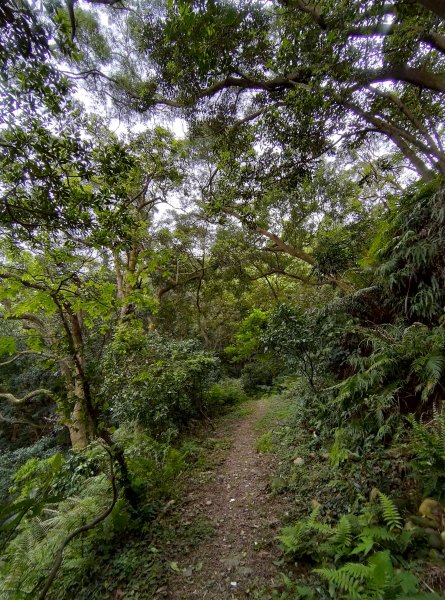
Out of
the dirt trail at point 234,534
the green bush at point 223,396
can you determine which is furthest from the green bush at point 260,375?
the dirt trail at point 234,534

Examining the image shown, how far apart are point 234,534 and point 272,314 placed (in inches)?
130

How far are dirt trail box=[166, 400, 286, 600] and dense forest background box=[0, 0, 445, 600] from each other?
25 centimetres

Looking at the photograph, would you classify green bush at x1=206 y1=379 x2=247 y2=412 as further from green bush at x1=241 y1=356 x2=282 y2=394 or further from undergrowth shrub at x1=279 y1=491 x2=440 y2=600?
undergrowth shrub at x1=279 y1=491 x2=440 y2=600

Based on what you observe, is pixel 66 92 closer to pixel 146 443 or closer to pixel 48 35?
pixel 48 35

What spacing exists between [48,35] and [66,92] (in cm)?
48

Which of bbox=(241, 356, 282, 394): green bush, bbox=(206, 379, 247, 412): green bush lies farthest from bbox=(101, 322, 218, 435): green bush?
bbox=(241, 356, 282, 394): green bush

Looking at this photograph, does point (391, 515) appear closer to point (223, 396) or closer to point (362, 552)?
point (362, 552)

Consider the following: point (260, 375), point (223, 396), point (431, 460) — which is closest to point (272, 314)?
point (431, 460)

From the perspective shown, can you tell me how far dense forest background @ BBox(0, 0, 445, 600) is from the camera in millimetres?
2234

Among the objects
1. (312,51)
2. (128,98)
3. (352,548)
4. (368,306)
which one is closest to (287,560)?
(352,548)

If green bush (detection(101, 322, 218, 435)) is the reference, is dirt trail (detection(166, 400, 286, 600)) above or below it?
below

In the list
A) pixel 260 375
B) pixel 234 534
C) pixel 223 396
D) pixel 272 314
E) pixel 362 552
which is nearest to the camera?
pixel 362 552

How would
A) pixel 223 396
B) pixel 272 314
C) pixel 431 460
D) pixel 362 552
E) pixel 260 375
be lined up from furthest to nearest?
pixel 260 375 → pixel 223 396 → pixel 272 314 → pixel 431 460 → pixel 362 552

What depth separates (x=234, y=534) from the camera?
2.83 meters
